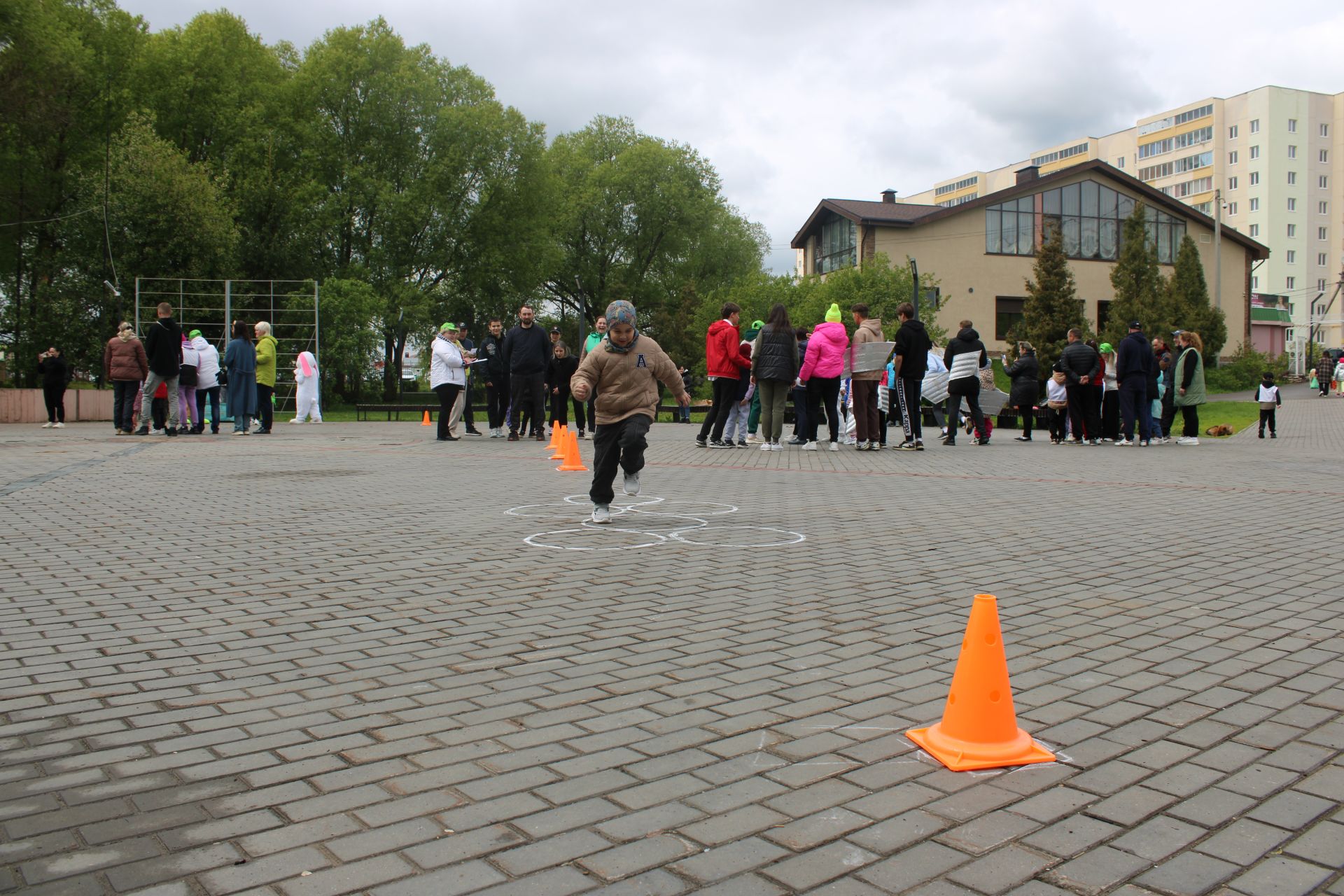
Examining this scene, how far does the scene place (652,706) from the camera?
3.91 meters

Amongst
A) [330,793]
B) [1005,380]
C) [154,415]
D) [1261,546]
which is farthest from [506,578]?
[1005,380]

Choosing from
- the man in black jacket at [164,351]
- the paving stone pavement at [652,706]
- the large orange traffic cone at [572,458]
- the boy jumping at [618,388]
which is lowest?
the paving stone pavement at [652,706]

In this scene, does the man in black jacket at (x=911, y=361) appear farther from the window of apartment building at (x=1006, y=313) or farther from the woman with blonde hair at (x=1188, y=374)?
the window of apartment building at (x=1006, y=313)

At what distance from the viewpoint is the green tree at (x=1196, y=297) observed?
55.3m

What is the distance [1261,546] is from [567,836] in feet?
21.2

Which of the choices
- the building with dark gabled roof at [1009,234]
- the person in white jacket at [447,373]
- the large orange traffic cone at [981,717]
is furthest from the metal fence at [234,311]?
the building with dark gabled roof at [1009,234]

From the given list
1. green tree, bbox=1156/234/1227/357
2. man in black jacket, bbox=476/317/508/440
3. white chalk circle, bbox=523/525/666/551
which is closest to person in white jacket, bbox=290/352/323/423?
man in black jacket, bbox=476/317/508/440

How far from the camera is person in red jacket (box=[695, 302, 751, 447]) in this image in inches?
642

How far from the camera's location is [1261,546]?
24.6 feet

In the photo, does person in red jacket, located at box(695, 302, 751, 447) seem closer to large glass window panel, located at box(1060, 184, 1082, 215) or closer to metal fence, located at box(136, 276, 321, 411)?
metal fence, located at box(136, 276, 321, 411)

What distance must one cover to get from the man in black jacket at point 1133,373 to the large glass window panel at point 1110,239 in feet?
155

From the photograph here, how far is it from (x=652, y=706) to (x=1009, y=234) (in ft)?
198

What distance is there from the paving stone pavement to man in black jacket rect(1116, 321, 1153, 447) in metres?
9.49

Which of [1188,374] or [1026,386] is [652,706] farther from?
[1026,386]
